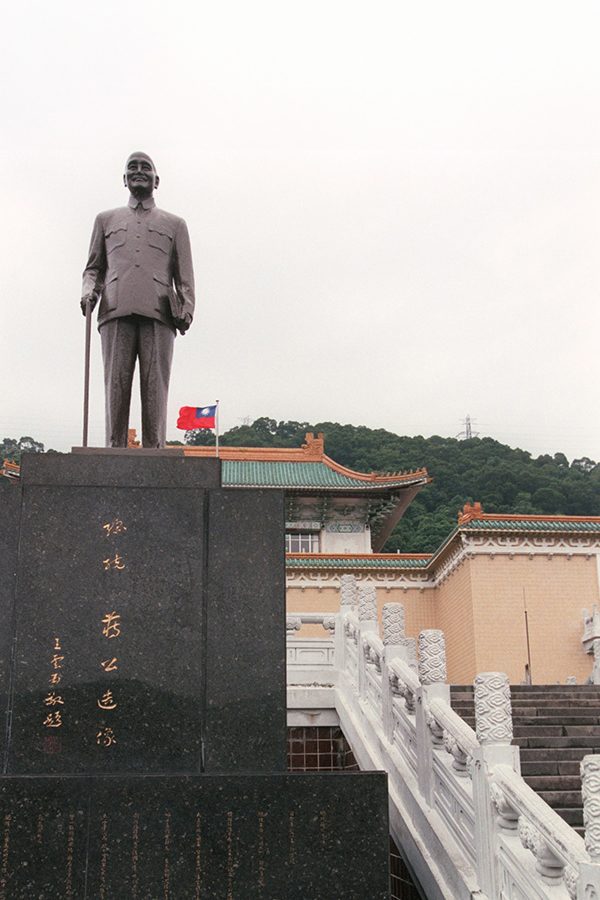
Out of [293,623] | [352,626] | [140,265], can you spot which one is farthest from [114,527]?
[293,623]

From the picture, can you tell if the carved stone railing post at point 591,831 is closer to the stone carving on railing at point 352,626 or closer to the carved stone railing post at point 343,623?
the stone carving on railing at point 352,626

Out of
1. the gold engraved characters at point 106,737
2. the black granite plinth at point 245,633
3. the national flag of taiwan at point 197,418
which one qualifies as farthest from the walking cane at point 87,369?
the national flag of taiwan at point 197,418

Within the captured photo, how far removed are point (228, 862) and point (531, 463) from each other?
39.2m

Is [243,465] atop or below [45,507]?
atop

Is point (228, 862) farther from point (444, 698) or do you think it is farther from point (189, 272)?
point (189, 272)

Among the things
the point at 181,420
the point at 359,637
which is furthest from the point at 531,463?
the point at 359,637

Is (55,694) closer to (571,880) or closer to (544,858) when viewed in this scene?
(544,858)

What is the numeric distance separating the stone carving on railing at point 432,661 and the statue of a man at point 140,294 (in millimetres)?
2215

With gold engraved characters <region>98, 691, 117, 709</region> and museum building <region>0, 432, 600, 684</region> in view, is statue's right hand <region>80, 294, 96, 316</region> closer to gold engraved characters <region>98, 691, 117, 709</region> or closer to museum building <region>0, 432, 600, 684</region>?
gold engraved characters <region>98, 691, 117, 709</region>

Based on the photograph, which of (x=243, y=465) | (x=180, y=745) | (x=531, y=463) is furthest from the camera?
(x=531, y=463)

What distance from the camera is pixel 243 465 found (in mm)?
26203

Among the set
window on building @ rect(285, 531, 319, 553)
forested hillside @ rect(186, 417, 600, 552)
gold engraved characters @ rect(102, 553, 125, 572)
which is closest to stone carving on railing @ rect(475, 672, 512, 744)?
gold engraved characters @ rect(102, 553, 125, 572)

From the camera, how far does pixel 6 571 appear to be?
550 cm

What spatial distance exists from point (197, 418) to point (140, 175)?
654 inches
